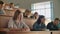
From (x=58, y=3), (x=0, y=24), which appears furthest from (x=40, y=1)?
(x=0, y=24)

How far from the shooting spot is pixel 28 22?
4.38 meters

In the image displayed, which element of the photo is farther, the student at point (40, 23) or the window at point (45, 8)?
the window at point (45, 8)

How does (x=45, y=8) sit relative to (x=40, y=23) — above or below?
above

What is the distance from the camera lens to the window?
28.5 feet

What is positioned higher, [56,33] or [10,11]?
[10,11]

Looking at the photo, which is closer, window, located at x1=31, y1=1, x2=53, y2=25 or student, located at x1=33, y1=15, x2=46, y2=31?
student, located at x1=33, y1=15, x2=46, y2=31

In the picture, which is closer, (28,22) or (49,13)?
(28,22)

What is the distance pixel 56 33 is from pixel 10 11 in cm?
241

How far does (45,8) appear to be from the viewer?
8.98m

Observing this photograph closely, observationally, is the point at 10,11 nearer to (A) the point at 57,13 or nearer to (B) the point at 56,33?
(B) the point at 56,33

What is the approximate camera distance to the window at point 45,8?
28.5 ft

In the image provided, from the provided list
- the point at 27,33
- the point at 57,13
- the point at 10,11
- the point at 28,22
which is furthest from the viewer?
the point at 57,13

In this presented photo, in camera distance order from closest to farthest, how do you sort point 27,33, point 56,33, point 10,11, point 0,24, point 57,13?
point 27,33
point 56,33
point 0,24
point 10,11
point 57,13

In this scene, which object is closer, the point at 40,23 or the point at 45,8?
the point at 40,23
